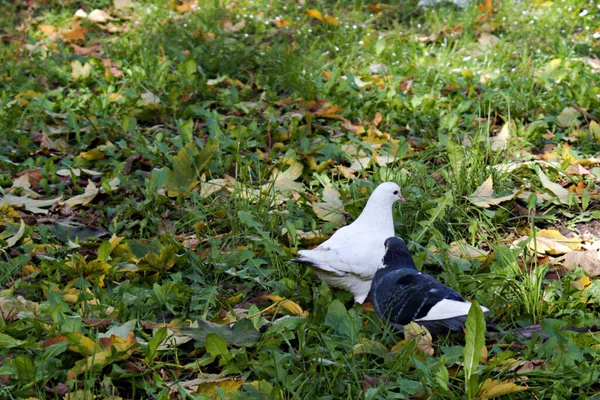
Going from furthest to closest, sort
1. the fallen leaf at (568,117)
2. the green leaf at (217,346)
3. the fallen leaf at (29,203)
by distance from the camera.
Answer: the fallen leaf at (568,117) → the fallen leaf at (29,203) → the green leaf at (217,346)

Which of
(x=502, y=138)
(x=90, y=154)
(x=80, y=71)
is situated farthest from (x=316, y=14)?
(x=90, y=154)

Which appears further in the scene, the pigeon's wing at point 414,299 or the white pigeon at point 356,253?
the white pigeon at point 356,253

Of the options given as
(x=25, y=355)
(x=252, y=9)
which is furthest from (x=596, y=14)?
(x=25, y=355)

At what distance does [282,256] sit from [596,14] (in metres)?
3.72

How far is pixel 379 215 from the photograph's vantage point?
2.98 metres

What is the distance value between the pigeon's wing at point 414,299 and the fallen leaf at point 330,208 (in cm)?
76

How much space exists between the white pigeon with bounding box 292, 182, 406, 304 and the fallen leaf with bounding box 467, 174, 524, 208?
496 millimetres

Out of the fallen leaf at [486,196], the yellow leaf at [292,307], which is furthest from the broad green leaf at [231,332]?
the fallen leaf at [486,196]

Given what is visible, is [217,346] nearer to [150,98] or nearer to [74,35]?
[150,98]

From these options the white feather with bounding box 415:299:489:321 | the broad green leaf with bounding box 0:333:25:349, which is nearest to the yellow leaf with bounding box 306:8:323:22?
the white feather with bounding box 415:299:489:321

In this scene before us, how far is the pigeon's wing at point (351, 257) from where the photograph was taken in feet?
8.98

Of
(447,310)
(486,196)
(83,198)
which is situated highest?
(447,310)

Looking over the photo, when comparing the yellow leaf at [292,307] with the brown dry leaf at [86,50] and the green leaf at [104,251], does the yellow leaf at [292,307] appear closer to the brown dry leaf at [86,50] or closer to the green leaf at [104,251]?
the green leaf at [104,251]

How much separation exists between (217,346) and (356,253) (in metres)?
0.67
